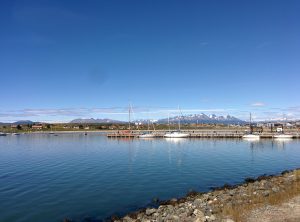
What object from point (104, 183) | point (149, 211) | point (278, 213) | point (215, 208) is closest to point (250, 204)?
point (215, 208)

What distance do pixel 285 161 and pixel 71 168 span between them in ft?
153

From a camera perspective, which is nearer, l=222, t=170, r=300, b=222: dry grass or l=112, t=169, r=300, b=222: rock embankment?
l=222, t=170, r=300, b=222: dry grass

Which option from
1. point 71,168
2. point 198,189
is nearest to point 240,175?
point 198,189

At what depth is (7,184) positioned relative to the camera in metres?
45.5

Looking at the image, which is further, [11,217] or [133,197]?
[133,197]

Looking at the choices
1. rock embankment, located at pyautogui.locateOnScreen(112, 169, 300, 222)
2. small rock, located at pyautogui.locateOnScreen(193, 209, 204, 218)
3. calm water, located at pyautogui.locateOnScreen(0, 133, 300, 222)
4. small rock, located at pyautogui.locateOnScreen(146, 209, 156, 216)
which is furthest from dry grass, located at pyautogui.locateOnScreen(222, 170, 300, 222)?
calm water, located at pyautogui.locateOnScreen(0, 133, 300, 222)

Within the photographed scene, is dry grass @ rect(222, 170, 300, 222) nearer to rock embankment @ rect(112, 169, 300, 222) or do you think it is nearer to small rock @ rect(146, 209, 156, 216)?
rock embankment @ rect(112, 169, 300, 222)

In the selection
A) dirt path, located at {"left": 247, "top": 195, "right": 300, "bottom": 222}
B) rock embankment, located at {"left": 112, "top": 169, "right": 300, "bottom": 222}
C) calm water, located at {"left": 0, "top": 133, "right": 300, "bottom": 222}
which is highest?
dirt path, located at {"left": 247, "top": 195, "right": 300, "bottom": 222}

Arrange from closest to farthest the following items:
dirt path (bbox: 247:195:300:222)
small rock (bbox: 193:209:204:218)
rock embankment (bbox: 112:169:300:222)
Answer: dirt path (bbox: 247:195:300:222)
rock embankment (bbox: 112:169:300:222)
small rock (bbox: 193:209:204:218)

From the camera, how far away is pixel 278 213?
22844mm

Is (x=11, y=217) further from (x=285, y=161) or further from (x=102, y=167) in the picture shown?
(x=285, y=161)

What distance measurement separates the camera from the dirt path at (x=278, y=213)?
847 inches

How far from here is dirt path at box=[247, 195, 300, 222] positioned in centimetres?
2152

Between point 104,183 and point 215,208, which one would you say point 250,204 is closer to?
point 215,208
